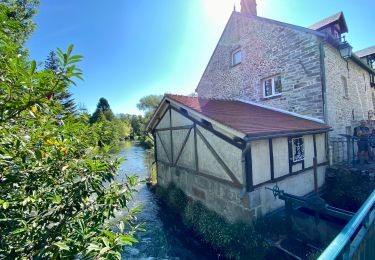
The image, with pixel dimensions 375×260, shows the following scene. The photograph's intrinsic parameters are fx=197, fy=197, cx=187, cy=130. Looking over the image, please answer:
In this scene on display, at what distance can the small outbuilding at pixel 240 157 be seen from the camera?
5625 millimetres

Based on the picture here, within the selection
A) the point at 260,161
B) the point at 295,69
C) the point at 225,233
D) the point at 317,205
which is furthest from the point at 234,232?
the point at 295,69

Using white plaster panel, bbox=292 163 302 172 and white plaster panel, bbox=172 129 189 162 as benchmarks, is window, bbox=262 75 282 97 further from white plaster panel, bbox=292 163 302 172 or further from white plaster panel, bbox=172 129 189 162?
white plaster panel, bbox=172 129 189 162

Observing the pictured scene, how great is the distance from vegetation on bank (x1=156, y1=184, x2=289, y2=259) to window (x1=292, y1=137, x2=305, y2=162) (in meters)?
2.41

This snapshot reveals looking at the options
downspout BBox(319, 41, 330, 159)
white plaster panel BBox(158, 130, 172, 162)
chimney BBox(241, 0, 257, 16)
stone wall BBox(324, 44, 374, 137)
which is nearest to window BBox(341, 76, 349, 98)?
stone wall BBox(324, 44, 374, 137)

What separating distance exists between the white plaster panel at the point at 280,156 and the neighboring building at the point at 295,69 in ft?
11.1

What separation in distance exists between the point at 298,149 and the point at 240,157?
118 inches

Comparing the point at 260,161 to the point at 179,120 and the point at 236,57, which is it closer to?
the point at 179,120

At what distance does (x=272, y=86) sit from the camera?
10555 mm

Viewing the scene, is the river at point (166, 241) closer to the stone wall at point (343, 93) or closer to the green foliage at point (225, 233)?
the green foliage at point (225, 233)

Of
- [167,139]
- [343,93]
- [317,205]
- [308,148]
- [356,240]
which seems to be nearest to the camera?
[356,240]

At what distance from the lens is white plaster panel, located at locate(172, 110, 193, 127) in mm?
8078

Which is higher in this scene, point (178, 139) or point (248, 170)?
point (178, 139)

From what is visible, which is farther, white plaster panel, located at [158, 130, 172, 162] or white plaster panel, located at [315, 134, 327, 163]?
white plaster panel, located at [158, 130, 172, 162]

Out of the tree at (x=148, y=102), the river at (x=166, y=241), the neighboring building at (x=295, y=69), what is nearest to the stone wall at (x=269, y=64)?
the neighboring building at (x=295, y=69)
